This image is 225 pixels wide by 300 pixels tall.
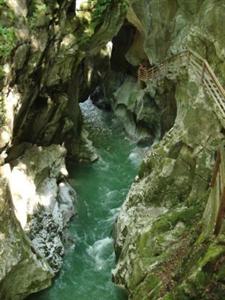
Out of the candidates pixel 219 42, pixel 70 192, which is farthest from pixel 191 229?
pixel 70 192

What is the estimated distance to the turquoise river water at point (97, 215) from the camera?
65.7ft

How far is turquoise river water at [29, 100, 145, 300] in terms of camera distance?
20016 mm

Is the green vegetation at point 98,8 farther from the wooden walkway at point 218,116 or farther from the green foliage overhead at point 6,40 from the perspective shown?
the green foliage overhead at point 6,40

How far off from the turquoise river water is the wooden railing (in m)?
5.58

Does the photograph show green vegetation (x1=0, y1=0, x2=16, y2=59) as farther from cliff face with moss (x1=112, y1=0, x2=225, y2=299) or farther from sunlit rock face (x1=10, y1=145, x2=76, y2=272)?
cliff face with moss (x1=112, y1=0, x2=225, y2=299)

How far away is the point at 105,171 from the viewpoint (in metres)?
29.7

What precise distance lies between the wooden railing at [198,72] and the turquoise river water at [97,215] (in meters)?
5.58

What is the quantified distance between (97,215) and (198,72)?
9395mm

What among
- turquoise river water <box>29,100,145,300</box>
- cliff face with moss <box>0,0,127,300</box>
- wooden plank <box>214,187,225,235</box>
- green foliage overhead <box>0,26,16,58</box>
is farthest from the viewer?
turquoise river water <box>29,100,145,300</box>

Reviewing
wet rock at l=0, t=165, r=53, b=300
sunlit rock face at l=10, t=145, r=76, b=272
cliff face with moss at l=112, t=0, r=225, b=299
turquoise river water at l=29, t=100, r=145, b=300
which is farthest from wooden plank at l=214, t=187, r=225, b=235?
sunlit rock face at l=10, t=145, r=76, b=272

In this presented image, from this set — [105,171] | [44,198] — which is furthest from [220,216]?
[105,171]

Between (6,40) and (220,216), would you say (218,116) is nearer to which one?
(220,216)

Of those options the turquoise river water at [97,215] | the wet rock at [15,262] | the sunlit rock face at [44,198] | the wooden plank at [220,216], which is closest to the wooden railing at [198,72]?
the wooden plank at [220,216]

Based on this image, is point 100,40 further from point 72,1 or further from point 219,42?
point 219,42
